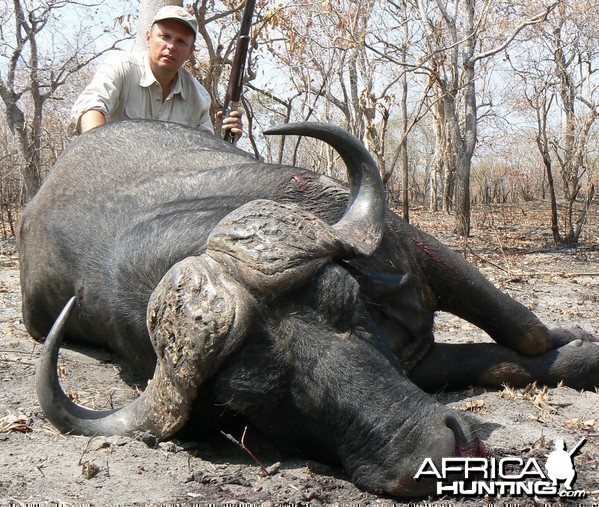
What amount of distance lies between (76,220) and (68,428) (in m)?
1.42

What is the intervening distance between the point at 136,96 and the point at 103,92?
0.45m

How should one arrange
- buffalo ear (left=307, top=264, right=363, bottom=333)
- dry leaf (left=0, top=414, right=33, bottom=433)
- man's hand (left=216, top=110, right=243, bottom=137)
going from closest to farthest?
buffalo ear (left=307, top=264, right=363, bottom=333) → dry leaf (left=0, top=414, right=33, bottom=433) → man's hand (left=216, top=110, right=243, bottom=137)

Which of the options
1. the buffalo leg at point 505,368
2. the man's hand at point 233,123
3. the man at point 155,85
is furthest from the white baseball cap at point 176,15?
the buffalo leg at point 505,368

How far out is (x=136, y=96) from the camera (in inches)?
226

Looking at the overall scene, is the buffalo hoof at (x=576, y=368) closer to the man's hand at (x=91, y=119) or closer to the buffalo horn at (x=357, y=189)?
the buffalo horn at (x=357, y=189)

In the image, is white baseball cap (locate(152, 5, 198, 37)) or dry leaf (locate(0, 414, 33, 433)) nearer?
dry leaf (locate(0, 414, 33, 433))

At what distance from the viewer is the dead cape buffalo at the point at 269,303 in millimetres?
2500

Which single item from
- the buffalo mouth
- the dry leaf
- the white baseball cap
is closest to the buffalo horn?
the buffalo mouth

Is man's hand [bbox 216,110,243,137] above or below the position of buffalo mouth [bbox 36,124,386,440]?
above

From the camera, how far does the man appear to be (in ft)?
17.3

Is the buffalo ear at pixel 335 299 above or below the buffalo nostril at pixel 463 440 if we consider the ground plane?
above

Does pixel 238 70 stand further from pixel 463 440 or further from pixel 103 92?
pixel 463 440

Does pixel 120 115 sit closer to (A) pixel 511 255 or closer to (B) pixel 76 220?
(B) pixel 76 220

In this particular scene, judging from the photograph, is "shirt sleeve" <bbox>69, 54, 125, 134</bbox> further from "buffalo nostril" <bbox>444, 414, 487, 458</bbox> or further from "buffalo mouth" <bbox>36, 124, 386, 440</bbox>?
"buffalo nostril" <bbox>444, 414, 487, 458</bbox>
